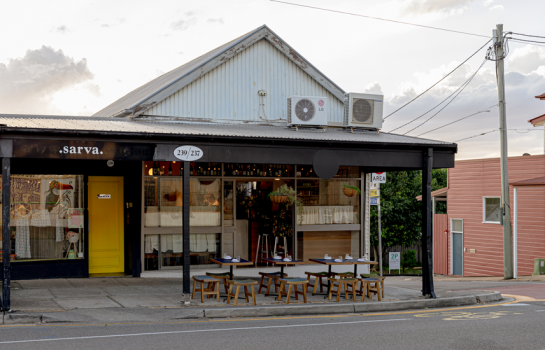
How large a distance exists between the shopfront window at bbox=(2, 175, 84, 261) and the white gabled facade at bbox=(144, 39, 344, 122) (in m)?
2.93

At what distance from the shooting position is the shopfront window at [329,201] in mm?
15508

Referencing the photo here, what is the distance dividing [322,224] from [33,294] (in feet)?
25.7

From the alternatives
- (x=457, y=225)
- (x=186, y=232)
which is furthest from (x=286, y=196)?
(x=457, y=225)

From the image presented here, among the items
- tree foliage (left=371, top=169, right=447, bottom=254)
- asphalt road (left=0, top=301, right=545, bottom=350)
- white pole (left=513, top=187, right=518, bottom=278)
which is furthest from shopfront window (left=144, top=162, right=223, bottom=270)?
tree foliage (left=371, top=169, right=447, bottom=254)

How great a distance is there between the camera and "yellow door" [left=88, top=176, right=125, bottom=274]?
46.1 feet

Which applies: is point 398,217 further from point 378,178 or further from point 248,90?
point 248,90

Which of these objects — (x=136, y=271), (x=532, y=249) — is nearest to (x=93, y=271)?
(x=136, y=271)

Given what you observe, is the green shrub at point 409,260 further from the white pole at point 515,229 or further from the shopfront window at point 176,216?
the shopfront window at point 176,216

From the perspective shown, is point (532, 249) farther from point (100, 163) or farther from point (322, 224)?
point (100, 163)

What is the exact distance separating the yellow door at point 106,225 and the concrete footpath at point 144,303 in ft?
2.35

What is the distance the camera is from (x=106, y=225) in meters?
14.2

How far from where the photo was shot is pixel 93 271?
14062 mm

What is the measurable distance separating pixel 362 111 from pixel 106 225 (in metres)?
7.65

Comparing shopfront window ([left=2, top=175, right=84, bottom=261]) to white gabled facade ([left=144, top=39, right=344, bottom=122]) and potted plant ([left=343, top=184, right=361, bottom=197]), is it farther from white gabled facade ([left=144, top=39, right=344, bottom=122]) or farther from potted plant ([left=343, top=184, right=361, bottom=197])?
potted plant ([left=343, top=184, right=361, bottom=197])
